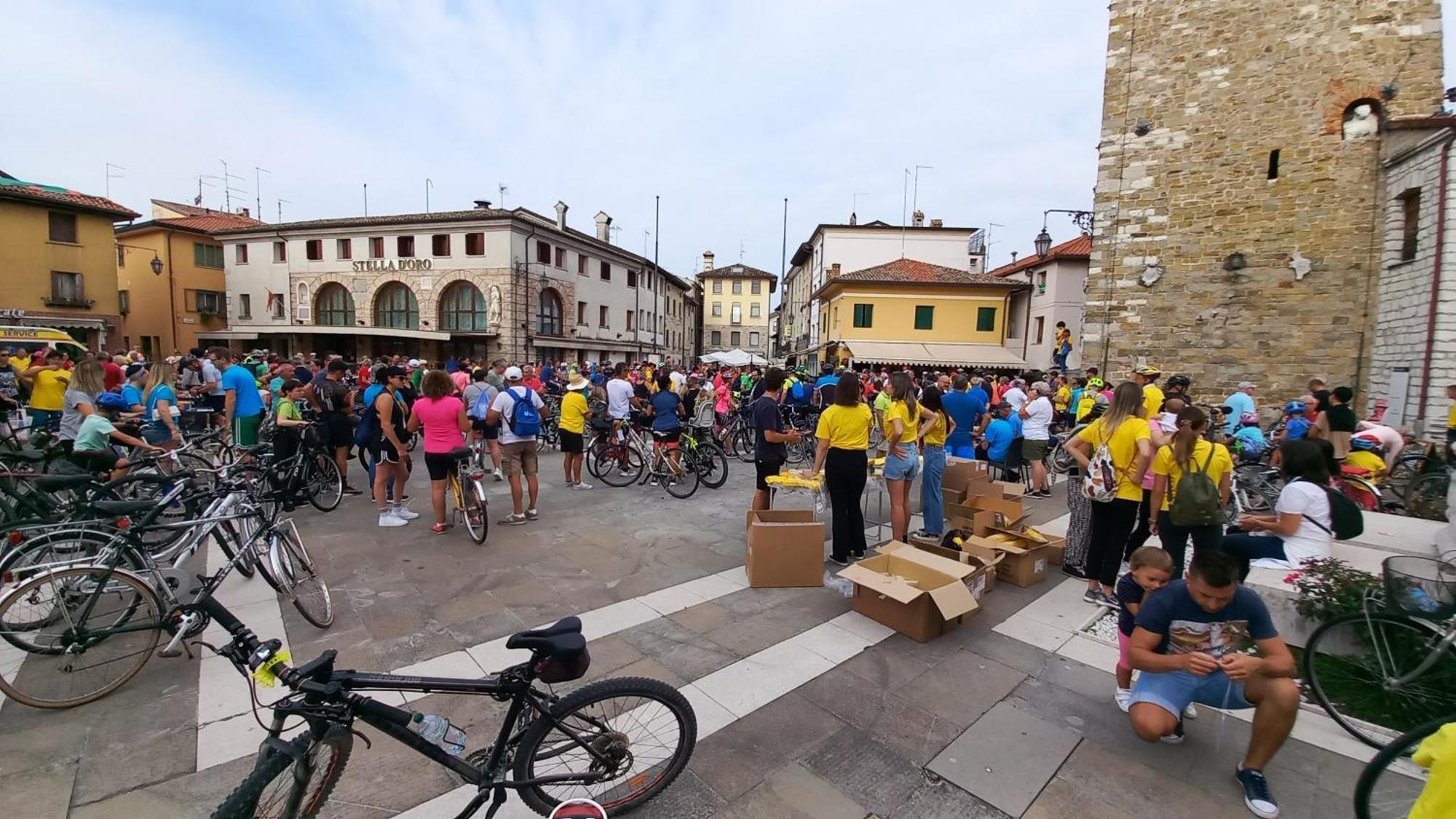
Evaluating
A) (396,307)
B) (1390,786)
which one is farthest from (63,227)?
(1390,786)

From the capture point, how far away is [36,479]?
4.33m

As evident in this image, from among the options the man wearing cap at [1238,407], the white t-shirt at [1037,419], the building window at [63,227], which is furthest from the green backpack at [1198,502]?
the building window at [63,227]

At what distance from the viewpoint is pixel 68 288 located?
22781 millimetres

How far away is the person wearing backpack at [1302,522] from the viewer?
3744 millimetres

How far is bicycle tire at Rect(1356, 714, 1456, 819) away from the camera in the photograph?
A: 2076 millimetres

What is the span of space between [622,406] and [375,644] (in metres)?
5.04

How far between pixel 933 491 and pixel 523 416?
14.4ft

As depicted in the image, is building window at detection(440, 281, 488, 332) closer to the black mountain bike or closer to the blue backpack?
the blue backpack

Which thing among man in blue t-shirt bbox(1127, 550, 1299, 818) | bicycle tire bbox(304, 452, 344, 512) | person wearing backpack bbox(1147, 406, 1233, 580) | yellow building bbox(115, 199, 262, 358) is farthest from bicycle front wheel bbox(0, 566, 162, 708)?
yellow building bbox(115, 199, 262, 358)

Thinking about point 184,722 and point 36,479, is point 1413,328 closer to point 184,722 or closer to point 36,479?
point 184,722

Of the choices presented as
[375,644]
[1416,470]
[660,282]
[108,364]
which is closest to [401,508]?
[375,644]

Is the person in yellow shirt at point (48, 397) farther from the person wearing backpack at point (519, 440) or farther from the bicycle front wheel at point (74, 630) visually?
the bicycle front wheel at point (74, 630)

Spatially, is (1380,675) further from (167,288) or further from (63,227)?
(167,288)

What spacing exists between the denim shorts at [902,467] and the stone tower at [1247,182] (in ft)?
40.2
